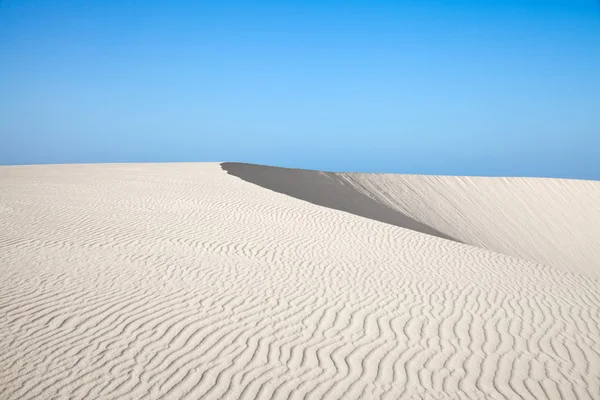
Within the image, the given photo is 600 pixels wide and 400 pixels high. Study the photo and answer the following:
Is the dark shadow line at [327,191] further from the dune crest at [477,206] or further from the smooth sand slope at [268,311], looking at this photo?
the smooth sand slope at [268,311]

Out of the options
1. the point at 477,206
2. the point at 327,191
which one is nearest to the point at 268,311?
the point at 327,191

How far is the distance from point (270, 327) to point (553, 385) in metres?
3.63

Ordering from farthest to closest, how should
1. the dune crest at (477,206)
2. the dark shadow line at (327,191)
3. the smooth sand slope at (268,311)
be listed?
1. the dune crest at (477,206)
2. the dark shadow line at (327,191)
3. the smooth sand slope at (268,311)

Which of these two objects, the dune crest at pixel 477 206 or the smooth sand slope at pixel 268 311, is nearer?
the smooth sand slope at pixel 268 311

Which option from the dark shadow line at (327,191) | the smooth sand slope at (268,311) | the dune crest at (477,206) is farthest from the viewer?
the dune crest at (477,206)

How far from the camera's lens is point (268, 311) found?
286 inches

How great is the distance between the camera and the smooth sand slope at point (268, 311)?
532 centimetres

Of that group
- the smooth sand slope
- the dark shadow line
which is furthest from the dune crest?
the smooth sand slope

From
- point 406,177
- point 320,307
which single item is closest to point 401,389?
point 320,307

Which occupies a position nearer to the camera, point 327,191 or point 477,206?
point 327,191

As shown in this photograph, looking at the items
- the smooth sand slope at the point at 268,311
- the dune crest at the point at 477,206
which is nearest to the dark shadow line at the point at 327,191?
the dune crest at the point at 477,206

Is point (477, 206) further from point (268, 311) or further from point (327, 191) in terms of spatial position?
point (268, 311)

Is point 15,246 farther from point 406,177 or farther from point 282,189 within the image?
point 406,177

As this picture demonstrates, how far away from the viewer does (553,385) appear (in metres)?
5.60
